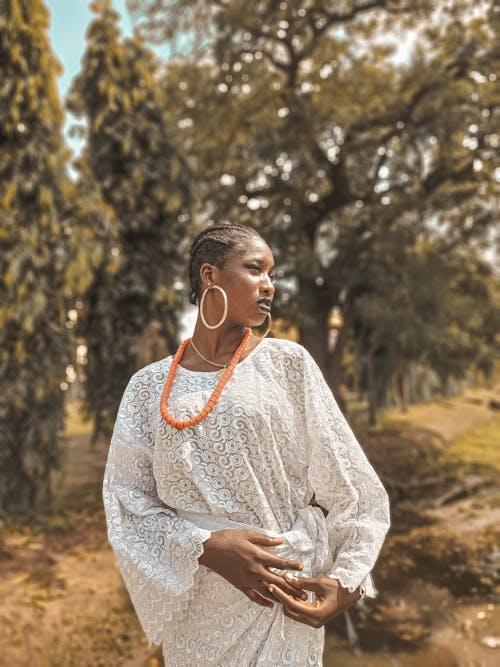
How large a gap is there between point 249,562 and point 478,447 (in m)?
14.3

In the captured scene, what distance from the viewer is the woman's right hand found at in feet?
5.42

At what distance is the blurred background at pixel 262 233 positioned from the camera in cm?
553

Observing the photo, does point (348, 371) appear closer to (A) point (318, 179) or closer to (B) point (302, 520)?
(A) point (318, 179)

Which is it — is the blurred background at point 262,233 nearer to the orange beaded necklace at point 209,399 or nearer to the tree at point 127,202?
the tree at point 127,202

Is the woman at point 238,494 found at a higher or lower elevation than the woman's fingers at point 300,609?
higher

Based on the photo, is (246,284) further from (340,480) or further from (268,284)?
(340,480)

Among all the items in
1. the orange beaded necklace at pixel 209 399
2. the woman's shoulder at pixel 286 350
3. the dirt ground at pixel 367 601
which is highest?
the woman's shoulder at pixel 286 350

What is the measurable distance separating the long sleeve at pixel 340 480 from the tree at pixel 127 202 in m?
7.94

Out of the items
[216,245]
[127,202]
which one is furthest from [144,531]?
[127,202]

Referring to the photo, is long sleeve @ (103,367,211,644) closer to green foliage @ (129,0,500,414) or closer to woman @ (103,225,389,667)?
woman @ (103,225,389,667)

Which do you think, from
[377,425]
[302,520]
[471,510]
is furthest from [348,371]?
[302,520]

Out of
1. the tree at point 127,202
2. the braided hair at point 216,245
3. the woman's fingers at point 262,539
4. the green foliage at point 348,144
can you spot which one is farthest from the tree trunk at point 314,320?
the woman's fingers at point 262,539

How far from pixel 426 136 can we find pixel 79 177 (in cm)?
708

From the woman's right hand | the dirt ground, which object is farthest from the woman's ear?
the dirt ground
